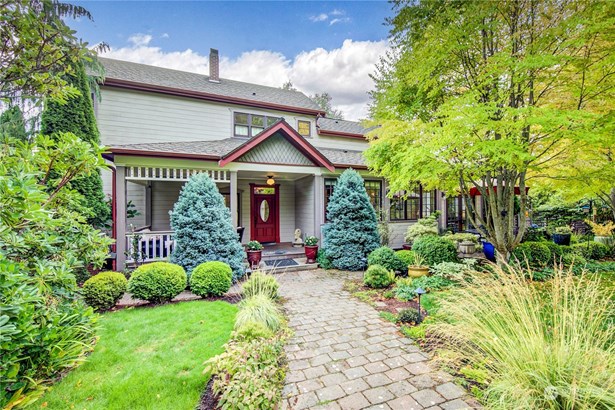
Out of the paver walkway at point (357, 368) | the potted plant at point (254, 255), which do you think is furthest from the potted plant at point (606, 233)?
the potted plant at point (254, 255)

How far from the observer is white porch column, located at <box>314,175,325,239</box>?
10.4 meters

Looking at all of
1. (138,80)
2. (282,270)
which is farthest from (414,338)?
(138,80)

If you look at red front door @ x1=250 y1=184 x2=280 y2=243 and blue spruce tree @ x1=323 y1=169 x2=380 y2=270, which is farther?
red front door @ x1=250 y1=184 x2=280 y2=243

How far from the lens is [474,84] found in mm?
5988

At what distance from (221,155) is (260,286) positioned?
499 centimetres

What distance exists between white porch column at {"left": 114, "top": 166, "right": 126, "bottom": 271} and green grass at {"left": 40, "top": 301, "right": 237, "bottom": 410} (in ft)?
9.42

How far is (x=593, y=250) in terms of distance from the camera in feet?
33.3

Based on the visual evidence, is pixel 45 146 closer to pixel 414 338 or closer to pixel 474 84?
pixel 414 338

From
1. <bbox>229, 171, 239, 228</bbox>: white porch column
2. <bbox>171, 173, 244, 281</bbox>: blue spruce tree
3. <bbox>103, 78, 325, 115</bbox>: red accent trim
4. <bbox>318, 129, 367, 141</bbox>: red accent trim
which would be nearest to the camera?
<bbox>171, 173, 244, 281</bbox>: blue spruce tree

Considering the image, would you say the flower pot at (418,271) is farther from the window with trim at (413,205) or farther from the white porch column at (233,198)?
the white porch column at (233,198)

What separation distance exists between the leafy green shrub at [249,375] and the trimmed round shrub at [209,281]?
108 inches

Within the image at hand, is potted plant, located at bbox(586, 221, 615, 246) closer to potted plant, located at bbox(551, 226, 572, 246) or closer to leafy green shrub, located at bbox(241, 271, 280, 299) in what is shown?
potted plant, located at bbox(551, 226, 572, 246)

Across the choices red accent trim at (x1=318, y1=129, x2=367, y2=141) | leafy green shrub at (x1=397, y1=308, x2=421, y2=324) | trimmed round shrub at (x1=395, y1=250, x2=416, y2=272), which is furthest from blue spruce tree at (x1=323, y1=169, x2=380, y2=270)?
red accent trim at (x1=318, y1=129, x2=367, y2=141)

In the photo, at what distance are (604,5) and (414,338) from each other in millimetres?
6303
